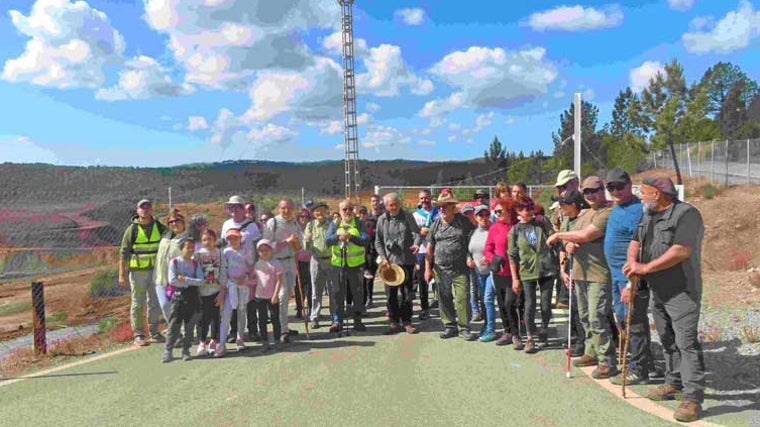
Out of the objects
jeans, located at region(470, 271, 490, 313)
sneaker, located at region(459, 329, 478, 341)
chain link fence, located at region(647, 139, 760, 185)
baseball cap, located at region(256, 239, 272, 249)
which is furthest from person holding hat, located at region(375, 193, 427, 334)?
chain link fence, located at region(647, 139, 760, 185)

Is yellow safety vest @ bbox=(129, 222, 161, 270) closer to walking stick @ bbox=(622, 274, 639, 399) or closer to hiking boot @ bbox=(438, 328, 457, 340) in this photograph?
hiking boot @ bbox=(438, 328, 457, 340)

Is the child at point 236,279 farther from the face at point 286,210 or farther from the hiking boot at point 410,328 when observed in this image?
the hiking boot at point 410,328

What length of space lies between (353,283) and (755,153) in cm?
2728

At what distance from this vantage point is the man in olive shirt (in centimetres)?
536

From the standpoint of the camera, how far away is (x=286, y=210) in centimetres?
775

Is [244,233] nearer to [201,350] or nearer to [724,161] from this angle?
[201,350]

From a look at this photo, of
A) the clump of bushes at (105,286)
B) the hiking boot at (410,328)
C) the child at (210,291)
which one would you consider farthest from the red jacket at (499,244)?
the clump of bushes at (105,286)

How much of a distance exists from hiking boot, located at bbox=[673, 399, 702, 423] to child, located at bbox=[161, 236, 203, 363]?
492 centimetres

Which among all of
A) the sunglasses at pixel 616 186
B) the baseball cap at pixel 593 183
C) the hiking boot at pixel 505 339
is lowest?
the hiking boot at pixel 505 339

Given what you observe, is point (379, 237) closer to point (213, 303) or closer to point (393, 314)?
point (393, 314)

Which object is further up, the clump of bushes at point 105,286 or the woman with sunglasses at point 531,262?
the woman with sunglasses at point 531,262

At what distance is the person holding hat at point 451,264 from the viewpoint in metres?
7.15

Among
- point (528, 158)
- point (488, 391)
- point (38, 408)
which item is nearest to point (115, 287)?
point (38, 408)

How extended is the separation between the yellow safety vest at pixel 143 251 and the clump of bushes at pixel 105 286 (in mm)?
6277
